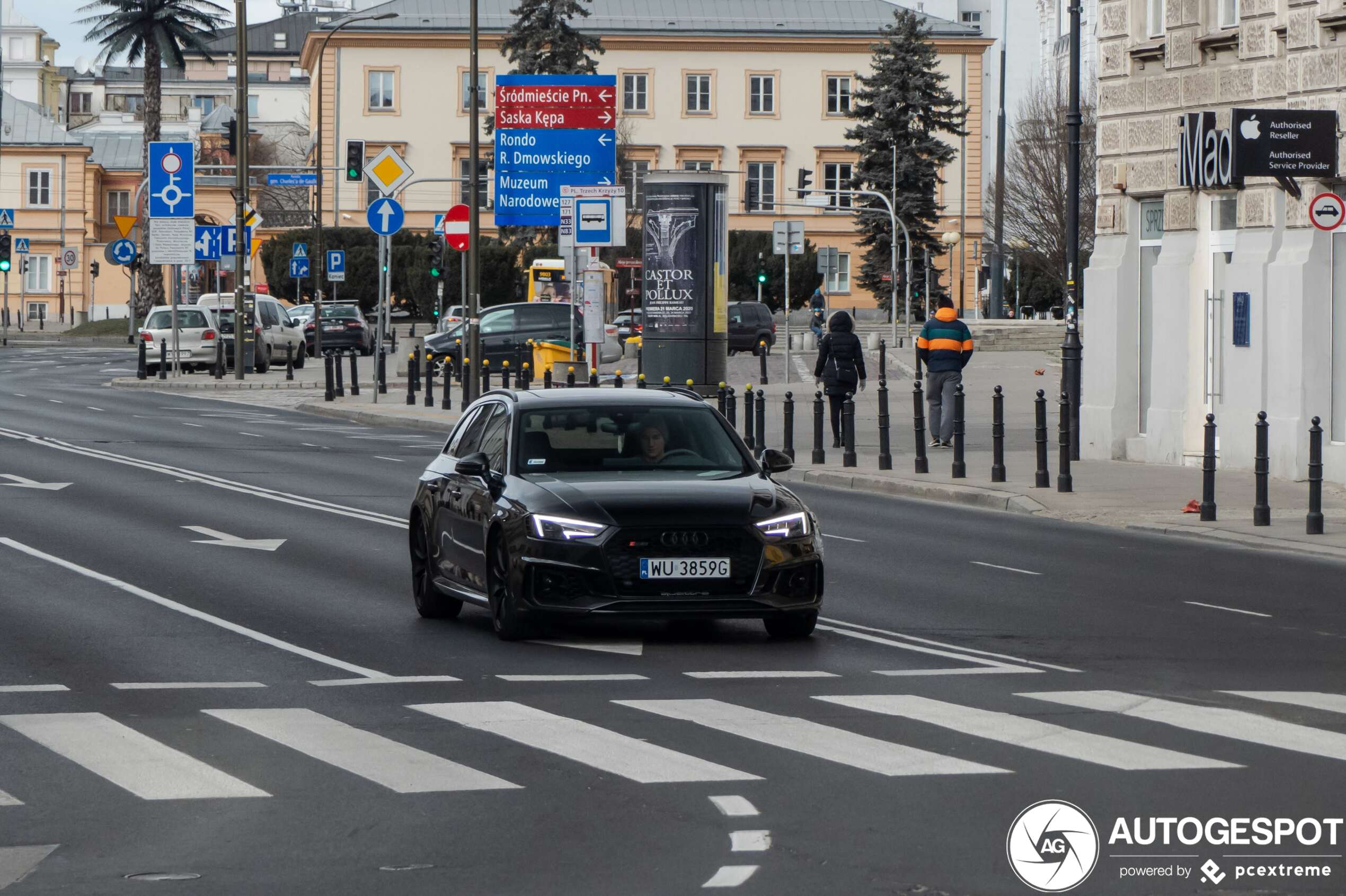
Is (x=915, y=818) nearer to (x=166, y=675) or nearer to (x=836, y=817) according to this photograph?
(x=836, y=817)

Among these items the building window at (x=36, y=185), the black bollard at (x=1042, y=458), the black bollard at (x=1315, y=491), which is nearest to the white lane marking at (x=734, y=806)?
the black bollard at (x=1315, y=491)

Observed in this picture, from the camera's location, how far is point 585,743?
884 cm

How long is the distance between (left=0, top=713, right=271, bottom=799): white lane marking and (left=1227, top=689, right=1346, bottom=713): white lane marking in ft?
3.76

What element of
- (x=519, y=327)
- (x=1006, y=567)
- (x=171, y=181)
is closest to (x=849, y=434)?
(x=1006, y=567)

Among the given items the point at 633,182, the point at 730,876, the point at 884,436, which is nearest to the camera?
the point at 730,876

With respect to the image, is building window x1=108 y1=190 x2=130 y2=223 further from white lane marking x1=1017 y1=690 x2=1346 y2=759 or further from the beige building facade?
white lane marking x1=1017 y1=690 x2=1346 y2=759

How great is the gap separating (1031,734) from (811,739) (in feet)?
3.03

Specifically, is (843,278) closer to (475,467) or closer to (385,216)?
(385,216)

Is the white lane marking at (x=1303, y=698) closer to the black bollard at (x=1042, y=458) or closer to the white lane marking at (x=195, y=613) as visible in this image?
the white lane marking at (x=195, y=613)

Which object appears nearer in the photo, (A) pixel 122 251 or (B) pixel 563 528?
(B) pixel 563 528

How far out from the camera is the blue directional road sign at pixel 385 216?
1463 inches

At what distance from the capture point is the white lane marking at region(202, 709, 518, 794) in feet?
26.3

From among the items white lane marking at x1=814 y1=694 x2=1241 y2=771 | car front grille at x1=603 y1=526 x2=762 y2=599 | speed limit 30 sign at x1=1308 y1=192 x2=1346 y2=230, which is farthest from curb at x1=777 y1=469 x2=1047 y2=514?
white lane marking at x1=814 y1=694 x2=1241 y2=771

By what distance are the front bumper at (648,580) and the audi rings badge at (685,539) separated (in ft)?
0.05
